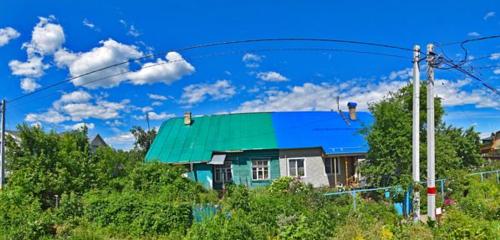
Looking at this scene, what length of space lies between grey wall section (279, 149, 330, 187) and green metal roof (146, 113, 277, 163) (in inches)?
39.8

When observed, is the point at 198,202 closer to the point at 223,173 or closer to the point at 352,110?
the point at 223,173

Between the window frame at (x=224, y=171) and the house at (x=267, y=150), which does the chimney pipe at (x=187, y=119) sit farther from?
the window frame at (x=224, y=171)

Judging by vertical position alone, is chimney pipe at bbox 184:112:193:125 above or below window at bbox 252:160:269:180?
above

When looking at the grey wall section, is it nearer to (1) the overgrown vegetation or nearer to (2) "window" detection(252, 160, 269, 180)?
(2) "window" detection(252, 160, 269, 180)

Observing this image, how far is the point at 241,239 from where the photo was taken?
8.38 metres

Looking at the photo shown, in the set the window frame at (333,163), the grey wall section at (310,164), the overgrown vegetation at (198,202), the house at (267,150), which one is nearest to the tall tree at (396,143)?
the overgrown vegetation at (198,202)

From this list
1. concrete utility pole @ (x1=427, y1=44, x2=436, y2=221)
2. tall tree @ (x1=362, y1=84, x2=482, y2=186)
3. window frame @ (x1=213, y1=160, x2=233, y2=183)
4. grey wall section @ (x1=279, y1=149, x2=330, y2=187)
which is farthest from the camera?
window frame @ (x1=213, y1=160, x2=233, y2=183)

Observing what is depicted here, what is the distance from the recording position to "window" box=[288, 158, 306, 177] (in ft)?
76.1

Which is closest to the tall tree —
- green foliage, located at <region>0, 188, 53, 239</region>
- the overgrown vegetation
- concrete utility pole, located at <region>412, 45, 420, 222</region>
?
the overgrown vegetation

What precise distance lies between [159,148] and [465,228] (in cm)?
2105

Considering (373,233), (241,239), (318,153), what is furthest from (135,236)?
(318,153)

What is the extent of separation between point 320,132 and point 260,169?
4.30 metres

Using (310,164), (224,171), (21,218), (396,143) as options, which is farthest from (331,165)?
(21,218)

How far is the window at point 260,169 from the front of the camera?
76.3ft
